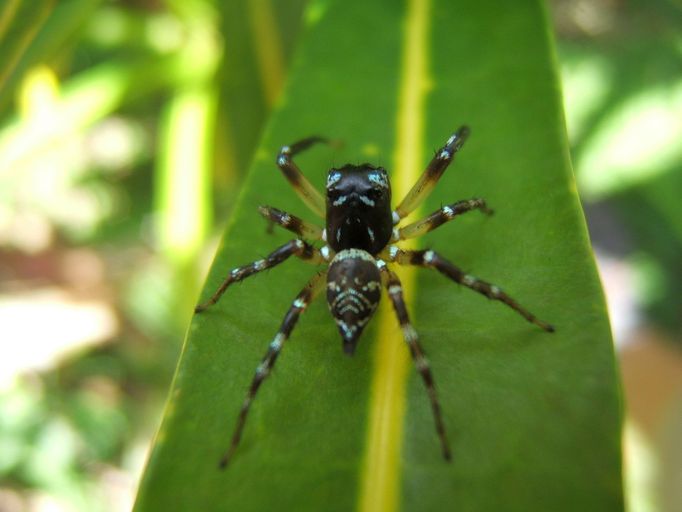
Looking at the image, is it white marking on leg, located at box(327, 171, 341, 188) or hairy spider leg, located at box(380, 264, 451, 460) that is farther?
white marking on leg, located at box(327, 171, 341, 188)

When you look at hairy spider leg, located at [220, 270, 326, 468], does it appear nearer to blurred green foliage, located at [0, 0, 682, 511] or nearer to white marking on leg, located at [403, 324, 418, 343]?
white marking on leg, located at [403, 324, 418, 343]

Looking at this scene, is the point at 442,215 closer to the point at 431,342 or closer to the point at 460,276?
the point at 460,276

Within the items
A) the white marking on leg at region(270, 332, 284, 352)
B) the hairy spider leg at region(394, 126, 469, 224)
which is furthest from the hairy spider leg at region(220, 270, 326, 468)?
the hairy spider leg at region(394, 126, 469, 224)

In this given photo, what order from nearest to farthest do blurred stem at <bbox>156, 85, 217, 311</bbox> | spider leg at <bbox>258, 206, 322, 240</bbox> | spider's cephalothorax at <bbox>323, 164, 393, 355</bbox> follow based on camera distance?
spider's cephalothorax at <bbox>323, 164, 393, 355</bbox> < spider leg at <bbox>258, 206, 322, 240</bbox> < blurred stem at <bbox>156, 85, 217, 311</bbox>

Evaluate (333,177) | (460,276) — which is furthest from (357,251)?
(460,276)

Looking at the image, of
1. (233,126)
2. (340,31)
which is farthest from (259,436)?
(233,126)
